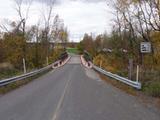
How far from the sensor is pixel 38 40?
56281mm

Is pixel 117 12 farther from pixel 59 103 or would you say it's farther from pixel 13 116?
A: pixel 13 116

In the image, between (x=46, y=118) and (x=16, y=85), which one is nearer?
(x=46, y=118)

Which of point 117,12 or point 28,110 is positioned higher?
point 117,12

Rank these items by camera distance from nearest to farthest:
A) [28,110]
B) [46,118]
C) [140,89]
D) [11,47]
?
[46,118], [28,110], [140,89], [11,47]

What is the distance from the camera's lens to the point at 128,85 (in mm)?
23109

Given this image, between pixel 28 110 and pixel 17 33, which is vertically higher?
pixel 17 33

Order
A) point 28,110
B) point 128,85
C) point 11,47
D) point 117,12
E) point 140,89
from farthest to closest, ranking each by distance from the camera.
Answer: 1. point 117,12
2. point 11,47
3. point 128,85
4. point 140,89
5. point 28,110

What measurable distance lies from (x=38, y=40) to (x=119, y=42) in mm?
13238

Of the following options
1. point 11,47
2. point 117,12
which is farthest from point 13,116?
point 117,12

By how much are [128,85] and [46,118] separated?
1274cm

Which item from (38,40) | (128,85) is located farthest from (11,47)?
(128,85)

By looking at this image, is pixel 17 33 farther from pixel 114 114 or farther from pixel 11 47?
pixel 114 114

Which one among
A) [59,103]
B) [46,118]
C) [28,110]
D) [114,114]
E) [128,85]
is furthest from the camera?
[128,85]

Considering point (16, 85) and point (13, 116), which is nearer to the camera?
point (13, 116)
